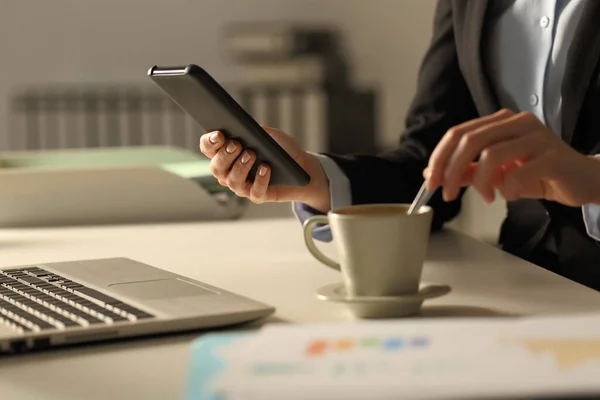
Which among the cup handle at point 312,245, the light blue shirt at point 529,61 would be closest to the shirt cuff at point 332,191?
the light blue shirt at point 529,61

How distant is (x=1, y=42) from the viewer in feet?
10.6

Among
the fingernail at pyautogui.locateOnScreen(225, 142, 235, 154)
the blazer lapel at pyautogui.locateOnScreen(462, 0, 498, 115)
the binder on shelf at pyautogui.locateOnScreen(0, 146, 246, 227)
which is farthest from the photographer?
the binder on shelf at pyautogui.locateOnScreen(0, 146, 246, 227)

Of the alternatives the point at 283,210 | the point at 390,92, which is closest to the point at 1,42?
the point at 390,92

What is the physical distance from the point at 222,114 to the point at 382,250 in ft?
0.62

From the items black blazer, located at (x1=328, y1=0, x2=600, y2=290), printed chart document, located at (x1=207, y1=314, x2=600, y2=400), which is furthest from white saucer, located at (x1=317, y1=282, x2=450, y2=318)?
black blazer, located at (x1=328, y1=0, x2=600, y2=290)

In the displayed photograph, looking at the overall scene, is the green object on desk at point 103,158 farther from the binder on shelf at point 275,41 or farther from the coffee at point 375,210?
the binder on shelf at point 275,41

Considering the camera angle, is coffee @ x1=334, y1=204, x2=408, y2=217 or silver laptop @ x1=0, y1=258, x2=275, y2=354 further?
coffee @ x1=334, y1=204, x2=408, y2=217

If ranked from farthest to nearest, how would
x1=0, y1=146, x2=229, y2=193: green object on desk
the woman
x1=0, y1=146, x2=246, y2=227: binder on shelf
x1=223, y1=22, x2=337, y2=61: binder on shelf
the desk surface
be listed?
x1=223, y1=22, x2=337, y2=61: binder on shelf
x1=0, y1=146, x2=229, y2=193: green object on desk
x1=0, y1=146, x2=246, y2=227: binder on shelf
the woman
the desk surface

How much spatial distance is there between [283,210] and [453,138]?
1.09 metres

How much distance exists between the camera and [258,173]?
3.03 ft

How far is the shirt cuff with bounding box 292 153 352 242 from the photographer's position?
3.61 feet

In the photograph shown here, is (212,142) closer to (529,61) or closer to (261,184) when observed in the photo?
(261,184)

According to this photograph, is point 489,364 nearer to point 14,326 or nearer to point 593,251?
point 14,326

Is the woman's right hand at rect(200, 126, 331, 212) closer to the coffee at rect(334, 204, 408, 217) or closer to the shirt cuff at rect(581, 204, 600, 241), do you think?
the coffee at rect(334, 204, 408, 217)
